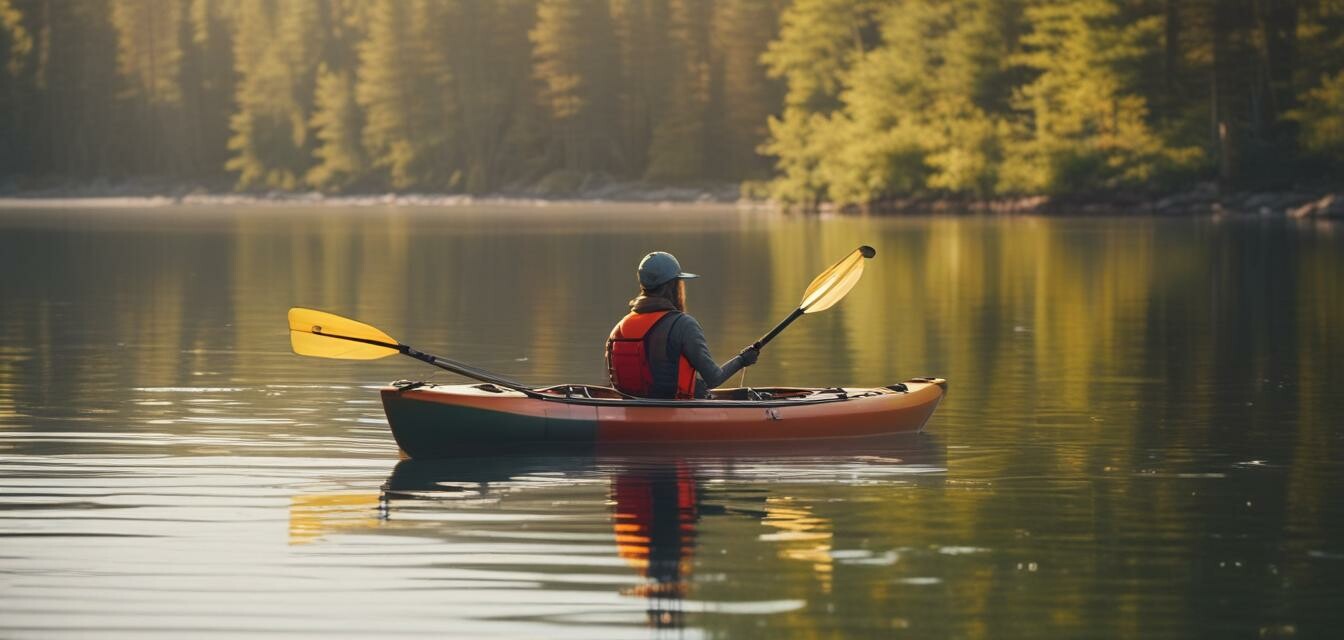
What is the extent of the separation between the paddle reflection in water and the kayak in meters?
0.14

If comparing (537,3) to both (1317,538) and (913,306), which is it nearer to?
(913,306)

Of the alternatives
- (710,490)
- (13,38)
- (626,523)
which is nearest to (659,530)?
(626,523)

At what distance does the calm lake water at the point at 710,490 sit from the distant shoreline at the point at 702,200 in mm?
36905

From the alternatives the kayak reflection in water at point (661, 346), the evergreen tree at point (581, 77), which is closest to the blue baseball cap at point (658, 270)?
the kayak reflection in water at point (661, 346)

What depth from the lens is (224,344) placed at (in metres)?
25.0

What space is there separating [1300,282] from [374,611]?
26851mm

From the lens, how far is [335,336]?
625 inches

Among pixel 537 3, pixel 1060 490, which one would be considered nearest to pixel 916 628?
pixel 1060 490

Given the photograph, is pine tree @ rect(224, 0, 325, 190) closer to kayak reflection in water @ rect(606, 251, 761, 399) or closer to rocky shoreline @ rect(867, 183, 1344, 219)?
rocky shoreline @ rect(867, 183, 1344, 219)

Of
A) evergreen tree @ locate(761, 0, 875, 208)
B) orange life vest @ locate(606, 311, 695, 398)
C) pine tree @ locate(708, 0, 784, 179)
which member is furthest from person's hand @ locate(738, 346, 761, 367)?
pine tree @ locate(708, 0, 784, 179)

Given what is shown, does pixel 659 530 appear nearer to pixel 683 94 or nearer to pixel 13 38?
pixel 683 94

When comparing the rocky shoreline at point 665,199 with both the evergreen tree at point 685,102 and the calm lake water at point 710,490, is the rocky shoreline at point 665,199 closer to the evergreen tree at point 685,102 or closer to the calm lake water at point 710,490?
the evergreen tree at point 685,102

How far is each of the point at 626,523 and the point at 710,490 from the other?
137cm

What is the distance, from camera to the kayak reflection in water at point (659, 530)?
10.2 m
